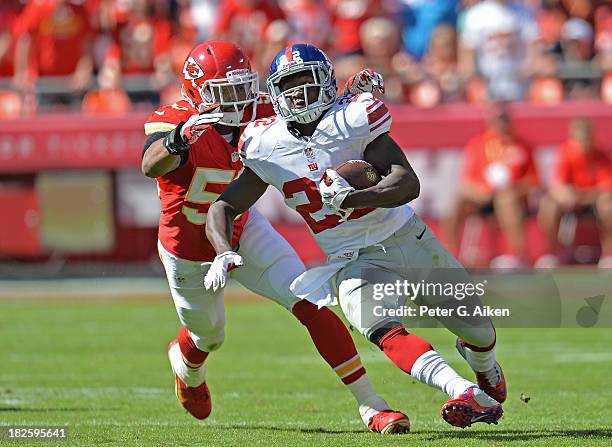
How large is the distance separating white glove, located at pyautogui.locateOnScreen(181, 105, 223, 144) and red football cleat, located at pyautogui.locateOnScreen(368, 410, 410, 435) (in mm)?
1451

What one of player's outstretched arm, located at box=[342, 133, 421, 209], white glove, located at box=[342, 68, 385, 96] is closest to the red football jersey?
white glove, located at box=[342, 68, 385, 96]

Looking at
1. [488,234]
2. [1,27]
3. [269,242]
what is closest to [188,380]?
[269,242]

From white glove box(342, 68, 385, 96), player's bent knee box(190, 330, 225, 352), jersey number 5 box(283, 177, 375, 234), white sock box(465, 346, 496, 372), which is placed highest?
white glove box(342, 68, 385, 96)

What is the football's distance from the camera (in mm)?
5070

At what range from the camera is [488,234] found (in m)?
12.5

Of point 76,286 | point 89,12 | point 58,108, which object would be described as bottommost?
point 76,286

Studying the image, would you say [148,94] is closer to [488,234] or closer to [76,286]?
[76,286]

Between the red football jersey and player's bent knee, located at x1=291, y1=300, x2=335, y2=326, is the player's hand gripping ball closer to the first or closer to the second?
player's bent knee, located at x1=291, y1=300, x2=335, y2=326

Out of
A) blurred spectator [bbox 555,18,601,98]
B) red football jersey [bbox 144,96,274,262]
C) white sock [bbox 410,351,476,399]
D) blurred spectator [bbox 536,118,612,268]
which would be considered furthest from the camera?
blurred spectator [bbox 555,18,601,98]

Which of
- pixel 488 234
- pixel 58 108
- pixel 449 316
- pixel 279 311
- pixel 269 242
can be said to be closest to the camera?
pixel 449 316

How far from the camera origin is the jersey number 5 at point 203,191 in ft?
18.9

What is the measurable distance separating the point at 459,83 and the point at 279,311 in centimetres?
329

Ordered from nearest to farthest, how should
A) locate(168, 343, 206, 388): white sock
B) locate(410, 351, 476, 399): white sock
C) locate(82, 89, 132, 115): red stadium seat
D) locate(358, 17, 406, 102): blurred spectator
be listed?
1. locate(410, 351, 476, 399): white sock
2. locate(168, 343, 206, 388): white sock
3. locate(358, 17, 406, 102): blurred spectator
4. locate(82, 89, 132, 115): red stadium seat

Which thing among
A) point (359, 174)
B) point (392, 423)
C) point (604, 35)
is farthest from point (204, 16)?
point (392, 423)
